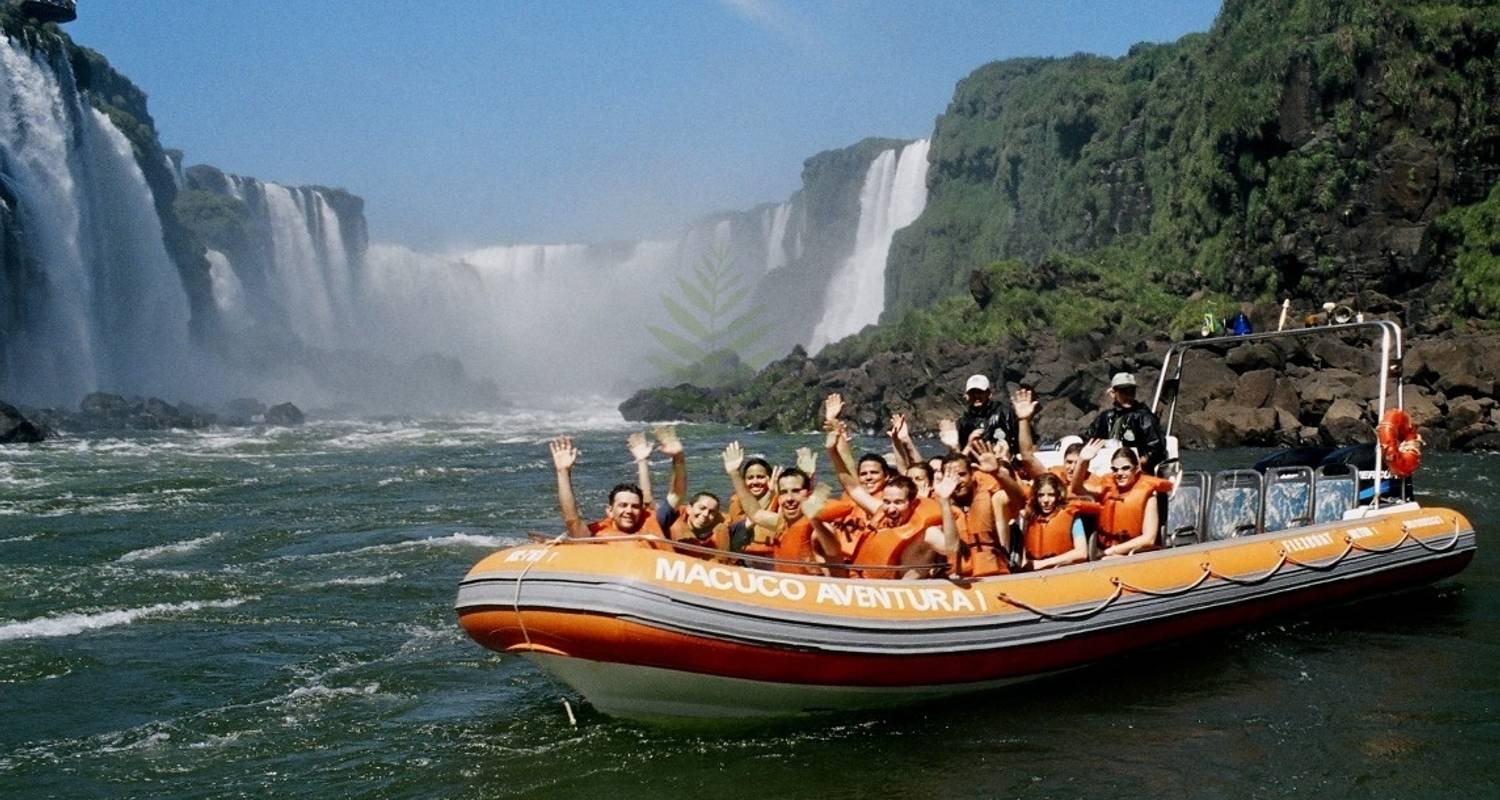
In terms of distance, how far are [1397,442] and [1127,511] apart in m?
3.86

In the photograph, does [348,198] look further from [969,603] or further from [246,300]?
[969,603]

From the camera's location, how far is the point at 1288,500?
37.6ft

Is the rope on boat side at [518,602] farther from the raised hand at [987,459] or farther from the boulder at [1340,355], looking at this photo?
the boulder at [1340,355]

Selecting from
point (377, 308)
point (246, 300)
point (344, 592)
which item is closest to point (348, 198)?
point (377, 308)

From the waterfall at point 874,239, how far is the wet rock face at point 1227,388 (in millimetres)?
40065

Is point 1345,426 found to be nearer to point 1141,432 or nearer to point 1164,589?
point 1141,432

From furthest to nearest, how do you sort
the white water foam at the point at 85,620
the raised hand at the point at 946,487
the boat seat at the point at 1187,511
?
the white water foam at the point at 85,620
the boat seat at the point at 1187,511
the raised hand at the point at 946,487

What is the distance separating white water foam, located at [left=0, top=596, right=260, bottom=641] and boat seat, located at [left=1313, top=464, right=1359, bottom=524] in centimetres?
1022

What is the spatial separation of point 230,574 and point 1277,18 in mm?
51647

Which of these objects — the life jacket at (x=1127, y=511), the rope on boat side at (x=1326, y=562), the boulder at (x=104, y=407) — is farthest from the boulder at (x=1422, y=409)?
the boulder at (x=104, y=407)

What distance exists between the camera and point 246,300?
84812 mm

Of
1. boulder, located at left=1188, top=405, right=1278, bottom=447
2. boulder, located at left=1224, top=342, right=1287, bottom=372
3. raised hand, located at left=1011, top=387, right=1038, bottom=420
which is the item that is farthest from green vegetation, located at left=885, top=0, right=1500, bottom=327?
raised hand, located at left=1011, top=387, right=1038, bottom=420

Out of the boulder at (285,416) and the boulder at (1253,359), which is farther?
the boulder at (285,416)

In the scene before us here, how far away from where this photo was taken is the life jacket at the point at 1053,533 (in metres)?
9.49
